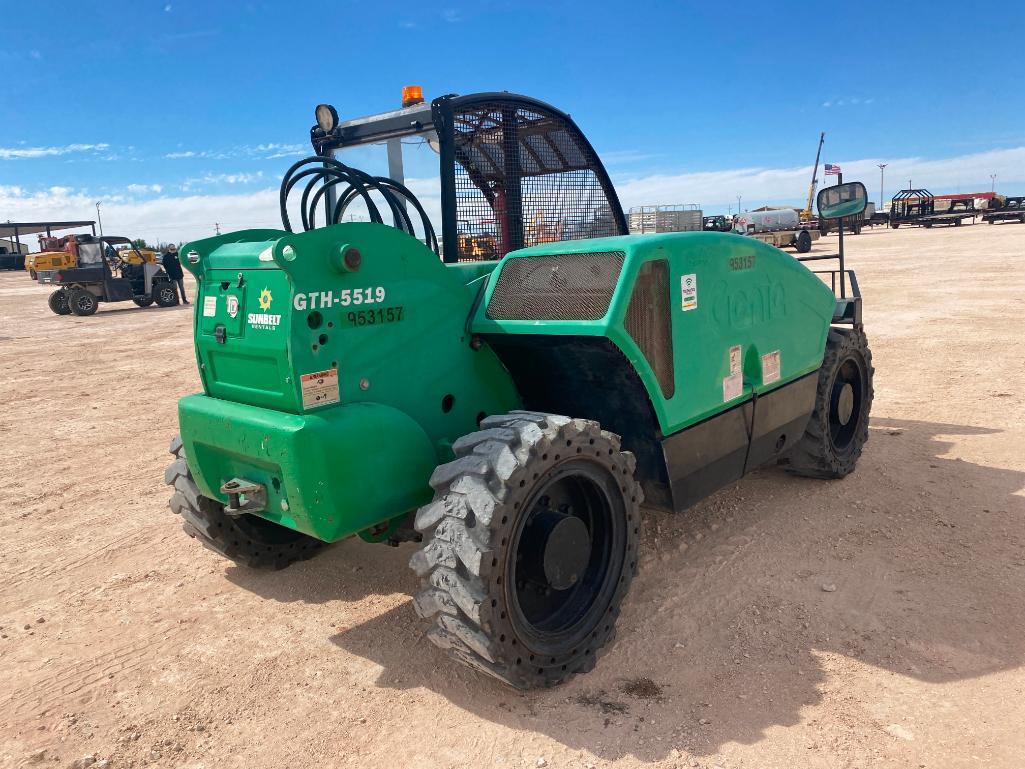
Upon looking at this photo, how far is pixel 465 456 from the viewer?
2.88m

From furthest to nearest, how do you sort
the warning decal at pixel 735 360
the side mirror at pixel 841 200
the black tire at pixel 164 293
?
the black tire at pixel 164 293
the side mirror at pixel 841 200
the warning decal at pixel 735 360

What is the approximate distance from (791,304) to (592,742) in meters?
2.77

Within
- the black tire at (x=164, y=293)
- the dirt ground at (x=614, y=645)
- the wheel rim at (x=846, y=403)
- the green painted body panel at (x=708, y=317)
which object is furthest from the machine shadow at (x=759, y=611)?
the black tire at (x=164, y=293)

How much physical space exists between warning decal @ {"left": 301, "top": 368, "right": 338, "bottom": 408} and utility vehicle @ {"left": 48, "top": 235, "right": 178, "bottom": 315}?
2040 centimetres

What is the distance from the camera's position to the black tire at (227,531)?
3.73 metres

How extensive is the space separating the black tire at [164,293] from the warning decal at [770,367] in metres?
21.0

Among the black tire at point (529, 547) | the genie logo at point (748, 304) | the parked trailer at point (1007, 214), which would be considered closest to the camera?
the black tire at point (529, 547)

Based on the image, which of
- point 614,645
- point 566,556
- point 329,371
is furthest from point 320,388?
point 614,645

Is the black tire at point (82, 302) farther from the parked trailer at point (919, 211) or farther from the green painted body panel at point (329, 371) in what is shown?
the parked trailer at point (919, 211)

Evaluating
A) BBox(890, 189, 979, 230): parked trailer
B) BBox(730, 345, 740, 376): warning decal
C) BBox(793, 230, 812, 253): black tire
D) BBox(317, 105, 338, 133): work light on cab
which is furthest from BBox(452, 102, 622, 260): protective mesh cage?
BBox(890, 189, 979, 230): parked trailer

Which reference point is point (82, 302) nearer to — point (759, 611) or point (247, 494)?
point (247, 494)

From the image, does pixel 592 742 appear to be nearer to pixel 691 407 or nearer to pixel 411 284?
pixel 691 407

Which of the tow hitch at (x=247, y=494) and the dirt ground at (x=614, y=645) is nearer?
the dirt ground at (x=614, y=645)

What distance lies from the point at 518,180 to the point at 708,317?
151 cm
